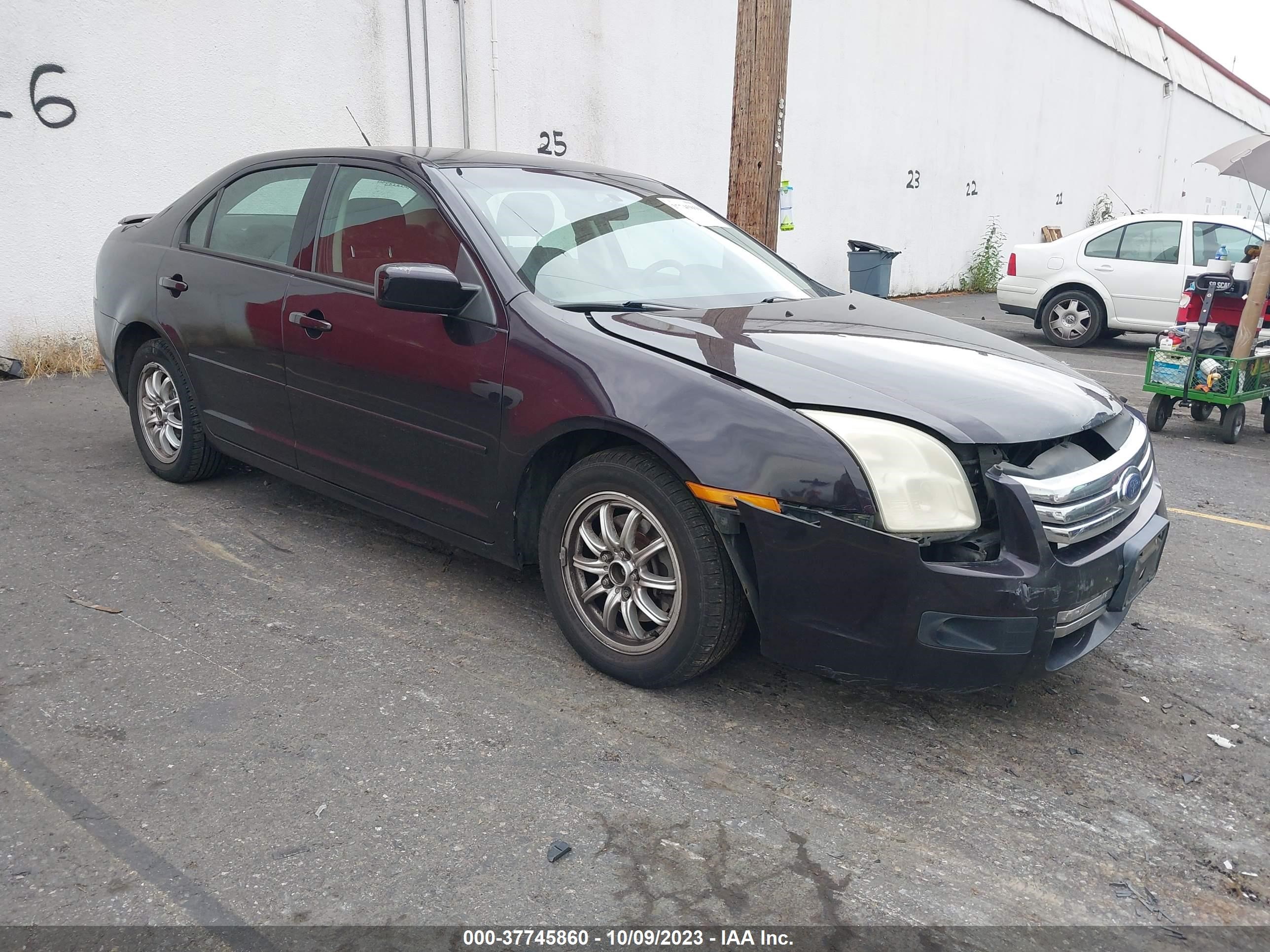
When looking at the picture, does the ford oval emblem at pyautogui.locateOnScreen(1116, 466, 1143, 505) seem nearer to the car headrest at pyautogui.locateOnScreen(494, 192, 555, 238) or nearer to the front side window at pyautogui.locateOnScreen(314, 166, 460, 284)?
the car headrest at pyautogui.locateOnScreen(494, 192, 555, 238)

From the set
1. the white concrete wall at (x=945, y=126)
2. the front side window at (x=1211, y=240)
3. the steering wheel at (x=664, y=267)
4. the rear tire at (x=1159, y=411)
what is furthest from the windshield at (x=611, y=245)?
the white concrete wall at (x=945, y=126)

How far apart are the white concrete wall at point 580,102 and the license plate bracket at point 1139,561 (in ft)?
25.9

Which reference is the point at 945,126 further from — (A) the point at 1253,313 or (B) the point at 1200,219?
(A) the point at 1253,313

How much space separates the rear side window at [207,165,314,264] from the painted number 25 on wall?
418cm

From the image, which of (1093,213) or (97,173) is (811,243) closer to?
(97,173)

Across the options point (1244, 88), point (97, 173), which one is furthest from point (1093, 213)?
point (97, 173)

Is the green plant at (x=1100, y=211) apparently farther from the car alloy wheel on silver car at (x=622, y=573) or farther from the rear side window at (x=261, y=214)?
the car alloy wheel on silver car at (x=622, y=573)

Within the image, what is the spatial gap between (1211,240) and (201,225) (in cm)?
1067

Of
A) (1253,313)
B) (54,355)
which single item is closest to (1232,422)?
(1253,313)

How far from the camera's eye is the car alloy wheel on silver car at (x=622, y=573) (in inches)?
120

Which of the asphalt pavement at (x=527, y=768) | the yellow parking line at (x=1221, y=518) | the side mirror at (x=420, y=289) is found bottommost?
the yellow parking line at (x=1221, y=518)

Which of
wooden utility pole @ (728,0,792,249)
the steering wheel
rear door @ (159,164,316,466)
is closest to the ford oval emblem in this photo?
the steering wheel

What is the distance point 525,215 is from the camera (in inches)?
148

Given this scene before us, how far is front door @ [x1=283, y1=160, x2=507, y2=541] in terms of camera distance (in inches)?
136
